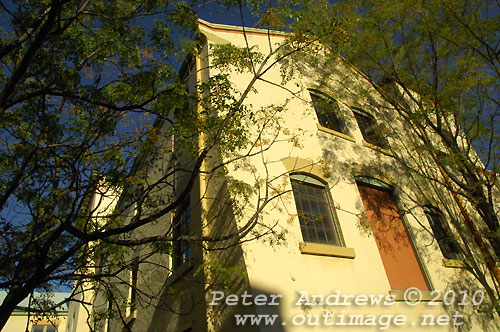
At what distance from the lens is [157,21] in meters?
6.20

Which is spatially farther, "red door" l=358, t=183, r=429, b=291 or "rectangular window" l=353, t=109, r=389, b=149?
"rectangular window" l=353, t=109, r=389, b=149

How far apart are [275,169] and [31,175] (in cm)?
482

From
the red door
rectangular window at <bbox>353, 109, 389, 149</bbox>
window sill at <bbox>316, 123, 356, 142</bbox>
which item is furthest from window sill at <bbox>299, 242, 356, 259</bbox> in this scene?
rectangular window at <bbox>353, 109, 389, 149</bbox>

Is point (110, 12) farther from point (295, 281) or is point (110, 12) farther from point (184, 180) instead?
point (295, 281)

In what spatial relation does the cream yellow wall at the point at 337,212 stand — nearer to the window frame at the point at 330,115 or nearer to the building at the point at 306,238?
the building at the point at 306,238

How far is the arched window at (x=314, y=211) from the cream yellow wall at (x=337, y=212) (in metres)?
0.18

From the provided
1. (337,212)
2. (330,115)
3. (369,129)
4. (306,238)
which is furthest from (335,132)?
(306,238)

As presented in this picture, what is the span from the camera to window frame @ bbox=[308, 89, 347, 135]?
379 inches

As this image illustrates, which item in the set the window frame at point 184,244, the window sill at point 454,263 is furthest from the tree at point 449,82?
the window frame at point 184,244

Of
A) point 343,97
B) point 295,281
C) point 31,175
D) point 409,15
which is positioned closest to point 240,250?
point 295,281

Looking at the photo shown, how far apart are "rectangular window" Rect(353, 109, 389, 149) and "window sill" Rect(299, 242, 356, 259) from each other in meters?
4.84

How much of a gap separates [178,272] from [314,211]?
3380mm

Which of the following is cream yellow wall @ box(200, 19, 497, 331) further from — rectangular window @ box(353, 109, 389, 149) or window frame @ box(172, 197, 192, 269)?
window frame @ box(172, 197, 192, 269)

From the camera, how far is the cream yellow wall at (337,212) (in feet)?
18.6
